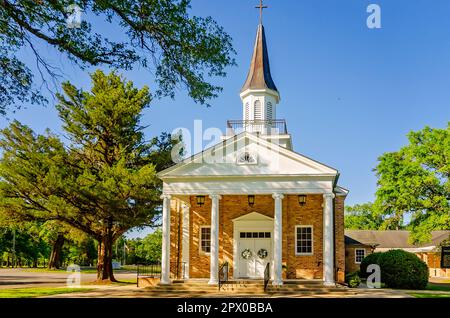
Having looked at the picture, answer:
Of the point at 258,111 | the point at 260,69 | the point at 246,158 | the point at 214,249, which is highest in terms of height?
the point at 260,69

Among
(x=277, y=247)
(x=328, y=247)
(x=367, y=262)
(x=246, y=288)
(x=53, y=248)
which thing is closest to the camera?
(x=246, y=288)

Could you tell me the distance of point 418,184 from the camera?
1113 inches

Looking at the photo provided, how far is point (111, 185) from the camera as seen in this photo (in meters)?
24.8

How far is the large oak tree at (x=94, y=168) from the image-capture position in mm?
25422

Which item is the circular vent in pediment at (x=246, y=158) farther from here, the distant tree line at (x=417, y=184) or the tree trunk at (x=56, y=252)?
the tree trunk at (x=56, y=252)

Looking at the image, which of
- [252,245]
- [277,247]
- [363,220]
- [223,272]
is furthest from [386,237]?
[277,247]

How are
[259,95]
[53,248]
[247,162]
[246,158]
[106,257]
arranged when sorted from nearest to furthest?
1. [247,162]
2. [246,158]
3. [259,95]
4. [106,257]
5. [53,248]

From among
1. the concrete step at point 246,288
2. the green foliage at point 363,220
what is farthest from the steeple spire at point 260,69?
the green foliage at point 363,220

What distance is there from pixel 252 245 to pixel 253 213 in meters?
1.66

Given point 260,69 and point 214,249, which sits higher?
point 260,69

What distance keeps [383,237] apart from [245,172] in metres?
34.2

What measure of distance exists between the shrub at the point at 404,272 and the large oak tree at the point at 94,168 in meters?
13.3

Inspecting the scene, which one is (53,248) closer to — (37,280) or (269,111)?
(37,280)
